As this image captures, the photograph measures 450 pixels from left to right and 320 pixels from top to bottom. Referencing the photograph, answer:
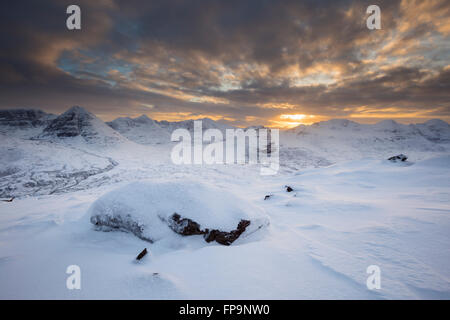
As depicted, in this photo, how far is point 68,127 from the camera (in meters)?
35.2

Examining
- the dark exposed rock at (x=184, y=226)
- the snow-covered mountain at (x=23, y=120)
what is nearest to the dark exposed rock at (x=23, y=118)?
the snow-covered mountain at (x=23, y=120)

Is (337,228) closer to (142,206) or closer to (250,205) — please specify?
(250,205)

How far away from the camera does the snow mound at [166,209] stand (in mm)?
3605

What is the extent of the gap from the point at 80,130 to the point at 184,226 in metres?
44.0

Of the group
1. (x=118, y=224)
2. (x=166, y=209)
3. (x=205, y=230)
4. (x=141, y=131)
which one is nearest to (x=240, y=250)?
(x=205, y=230)

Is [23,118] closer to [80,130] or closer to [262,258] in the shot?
[80,130]

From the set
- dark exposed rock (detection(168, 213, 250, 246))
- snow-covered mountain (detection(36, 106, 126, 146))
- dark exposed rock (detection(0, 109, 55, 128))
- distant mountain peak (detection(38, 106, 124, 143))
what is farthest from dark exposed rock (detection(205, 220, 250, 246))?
dark exposed rock (detection(0, 109, 55, 128))

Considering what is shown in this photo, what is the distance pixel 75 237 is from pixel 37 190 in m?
12.9

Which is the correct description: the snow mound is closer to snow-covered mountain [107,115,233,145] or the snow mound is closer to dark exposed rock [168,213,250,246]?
dark exposed rock [168,213,250,246]

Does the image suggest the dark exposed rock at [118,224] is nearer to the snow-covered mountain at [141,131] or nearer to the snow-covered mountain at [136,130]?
the snow-covered mountain at [141,131]

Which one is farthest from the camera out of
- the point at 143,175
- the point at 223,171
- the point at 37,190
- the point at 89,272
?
the point at 223,171

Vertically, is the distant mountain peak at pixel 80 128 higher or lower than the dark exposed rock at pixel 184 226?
higher

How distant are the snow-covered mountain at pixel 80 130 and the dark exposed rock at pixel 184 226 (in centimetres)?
3602
